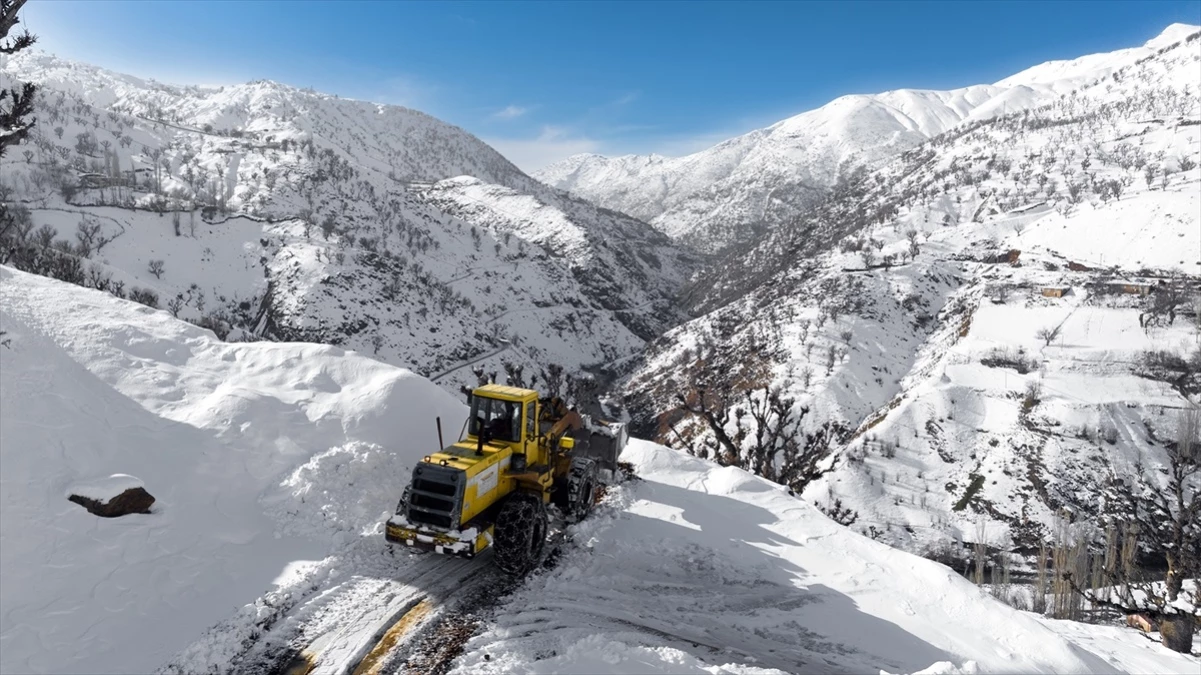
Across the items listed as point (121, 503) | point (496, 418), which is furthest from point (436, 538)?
point (121, 503)

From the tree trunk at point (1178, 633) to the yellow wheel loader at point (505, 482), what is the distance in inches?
561

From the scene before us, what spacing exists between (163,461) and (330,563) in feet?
14.4

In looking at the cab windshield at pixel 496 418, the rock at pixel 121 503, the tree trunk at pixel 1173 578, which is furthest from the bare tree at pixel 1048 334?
the rock at pixel 121 503

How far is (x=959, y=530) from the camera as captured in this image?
129 ft

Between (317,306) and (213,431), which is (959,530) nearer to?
(213,431)

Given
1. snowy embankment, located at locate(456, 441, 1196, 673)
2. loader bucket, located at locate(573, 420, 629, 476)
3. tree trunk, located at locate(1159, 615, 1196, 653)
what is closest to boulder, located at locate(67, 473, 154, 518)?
snowy embankment, located at locate(456, 441, 1196, 673)

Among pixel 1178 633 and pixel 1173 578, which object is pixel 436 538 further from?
pixel 1173 578

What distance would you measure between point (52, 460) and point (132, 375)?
3.62 meters

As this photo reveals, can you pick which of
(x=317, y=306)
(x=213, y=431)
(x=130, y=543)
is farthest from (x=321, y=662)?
(x=317, y=306)

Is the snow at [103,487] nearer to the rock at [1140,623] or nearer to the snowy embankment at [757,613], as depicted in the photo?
the snowy embankment at [757,613]

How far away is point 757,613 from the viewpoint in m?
11.2

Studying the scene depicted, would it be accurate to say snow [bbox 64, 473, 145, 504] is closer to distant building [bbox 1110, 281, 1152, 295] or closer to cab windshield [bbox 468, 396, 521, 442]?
cab windshield [bbox 468, 396, 521, 442]

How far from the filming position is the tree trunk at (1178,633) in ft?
46.7

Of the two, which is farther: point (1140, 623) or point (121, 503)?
point (1140, 623)
